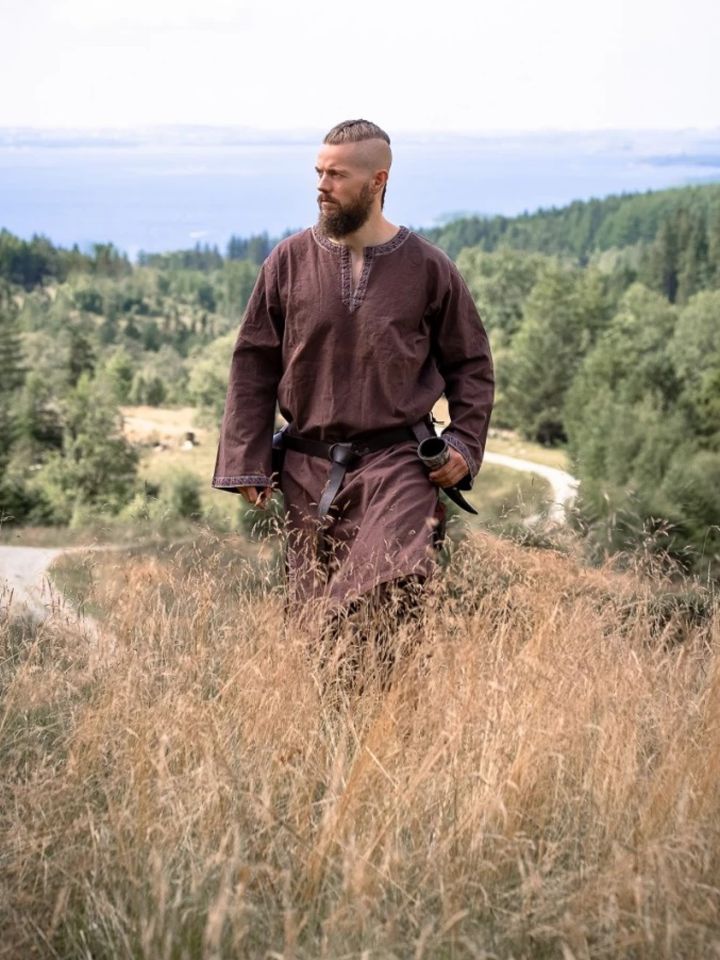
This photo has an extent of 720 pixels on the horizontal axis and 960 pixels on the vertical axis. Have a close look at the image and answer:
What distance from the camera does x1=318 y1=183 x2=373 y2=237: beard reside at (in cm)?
432

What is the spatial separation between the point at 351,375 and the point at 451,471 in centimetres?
47

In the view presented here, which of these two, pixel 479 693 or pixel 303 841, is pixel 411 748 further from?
pixel 303 841

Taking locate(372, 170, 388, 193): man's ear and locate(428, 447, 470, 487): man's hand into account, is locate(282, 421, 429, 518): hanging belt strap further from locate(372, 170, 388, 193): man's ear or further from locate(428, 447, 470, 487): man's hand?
locate(372, 170, 388, 193): man's ear

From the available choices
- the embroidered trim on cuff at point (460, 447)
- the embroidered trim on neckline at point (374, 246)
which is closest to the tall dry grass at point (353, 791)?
the embroidered trim on cuff at point (460, 447)

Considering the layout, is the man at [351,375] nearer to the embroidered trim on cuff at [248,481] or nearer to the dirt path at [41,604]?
the embroidered trim on cuff at [248,481]

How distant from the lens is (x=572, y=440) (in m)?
58.0

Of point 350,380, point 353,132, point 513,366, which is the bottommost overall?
point 513,366

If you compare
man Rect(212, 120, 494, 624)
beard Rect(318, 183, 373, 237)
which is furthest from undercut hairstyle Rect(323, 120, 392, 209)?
beard Rect(318, 183, 373, 237)

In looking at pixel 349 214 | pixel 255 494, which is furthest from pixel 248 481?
pixel 349 214

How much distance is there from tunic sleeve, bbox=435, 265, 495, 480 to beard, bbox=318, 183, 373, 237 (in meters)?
0.36

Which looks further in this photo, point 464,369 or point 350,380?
point 464,369

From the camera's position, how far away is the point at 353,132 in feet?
14.0

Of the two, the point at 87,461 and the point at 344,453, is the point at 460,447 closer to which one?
the point at 344,453

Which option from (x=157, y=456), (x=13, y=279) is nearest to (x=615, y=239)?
(x=13, y=279)
